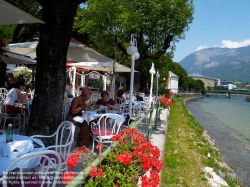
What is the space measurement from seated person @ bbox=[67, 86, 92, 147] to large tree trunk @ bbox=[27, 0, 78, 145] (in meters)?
0.69

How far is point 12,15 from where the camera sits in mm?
3643

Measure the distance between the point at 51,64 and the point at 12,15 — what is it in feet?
3.40

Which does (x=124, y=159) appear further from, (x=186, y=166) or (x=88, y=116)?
(x=186, y=166)

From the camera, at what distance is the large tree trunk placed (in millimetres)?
4309

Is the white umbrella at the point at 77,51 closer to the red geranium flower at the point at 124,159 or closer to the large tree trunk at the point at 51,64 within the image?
the large tree trunk at the point at 51,64

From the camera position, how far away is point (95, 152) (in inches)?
196

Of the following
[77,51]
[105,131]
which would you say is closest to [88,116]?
[105,131]

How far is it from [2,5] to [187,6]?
17902 millimetres

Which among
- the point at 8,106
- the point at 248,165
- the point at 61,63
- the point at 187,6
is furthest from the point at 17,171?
the point at 187,6

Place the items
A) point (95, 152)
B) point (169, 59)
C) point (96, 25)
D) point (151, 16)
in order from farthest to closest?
point (169, 59) < point (151, 16) < point (96, 25) < point (95, 152)

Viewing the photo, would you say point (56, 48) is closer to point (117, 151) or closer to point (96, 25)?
point (117, 151)

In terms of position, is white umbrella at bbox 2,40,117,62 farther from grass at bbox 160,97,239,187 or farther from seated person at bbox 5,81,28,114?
grass at bbox 160,97,239,187

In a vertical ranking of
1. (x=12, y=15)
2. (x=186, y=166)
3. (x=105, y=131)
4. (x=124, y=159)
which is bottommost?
(x=186, y=166)

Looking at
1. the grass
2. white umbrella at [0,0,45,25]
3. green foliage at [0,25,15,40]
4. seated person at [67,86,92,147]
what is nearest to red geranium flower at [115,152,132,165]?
white umbrella at [0,0,45,25]
